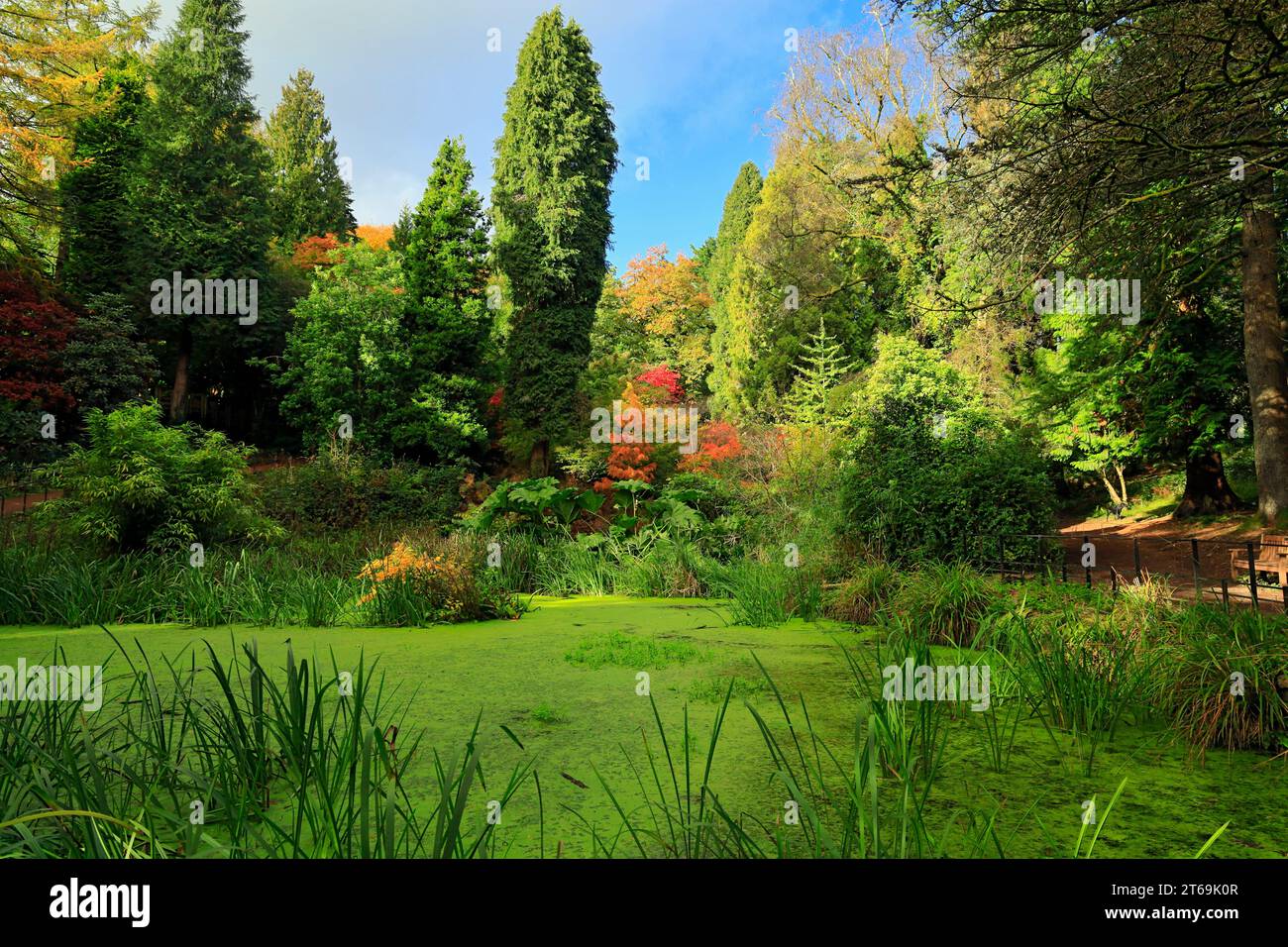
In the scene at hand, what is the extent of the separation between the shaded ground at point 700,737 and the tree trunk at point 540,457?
1182cm

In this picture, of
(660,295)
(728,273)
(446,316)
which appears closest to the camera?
(446,316)

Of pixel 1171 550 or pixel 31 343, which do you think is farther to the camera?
pixel 31 343

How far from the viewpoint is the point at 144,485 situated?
6816 mm

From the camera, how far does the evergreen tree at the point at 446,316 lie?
54.1ft

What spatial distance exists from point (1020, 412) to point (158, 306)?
19.2 m

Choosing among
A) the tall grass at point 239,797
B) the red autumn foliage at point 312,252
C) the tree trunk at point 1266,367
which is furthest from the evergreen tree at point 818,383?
the red autumn foliage at point 312,252

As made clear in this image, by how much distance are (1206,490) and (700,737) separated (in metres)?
13.0

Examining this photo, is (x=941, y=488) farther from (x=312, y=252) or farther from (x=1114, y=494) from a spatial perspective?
(x=312, y=252)

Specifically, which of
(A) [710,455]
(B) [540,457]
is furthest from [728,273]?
(A) [710,455]

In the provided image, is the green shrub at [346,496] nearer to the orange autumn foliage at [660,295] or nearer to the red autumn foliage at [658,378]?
the red autumn foliage at [658,378]

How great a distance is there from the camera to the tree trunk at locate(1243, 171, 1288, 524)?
8.87 metres

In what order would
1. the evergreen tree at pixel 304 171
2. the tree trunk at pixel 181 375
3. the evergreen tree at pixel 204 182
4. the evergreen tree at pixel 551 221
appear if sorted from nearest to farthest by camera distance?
1. the evergreen tree at pixel 551 221
2. the evergreen tree at pixel 204 182
3. the tree trunk at pixel 181 375
4. the evergreen tree at pixel 304 171
